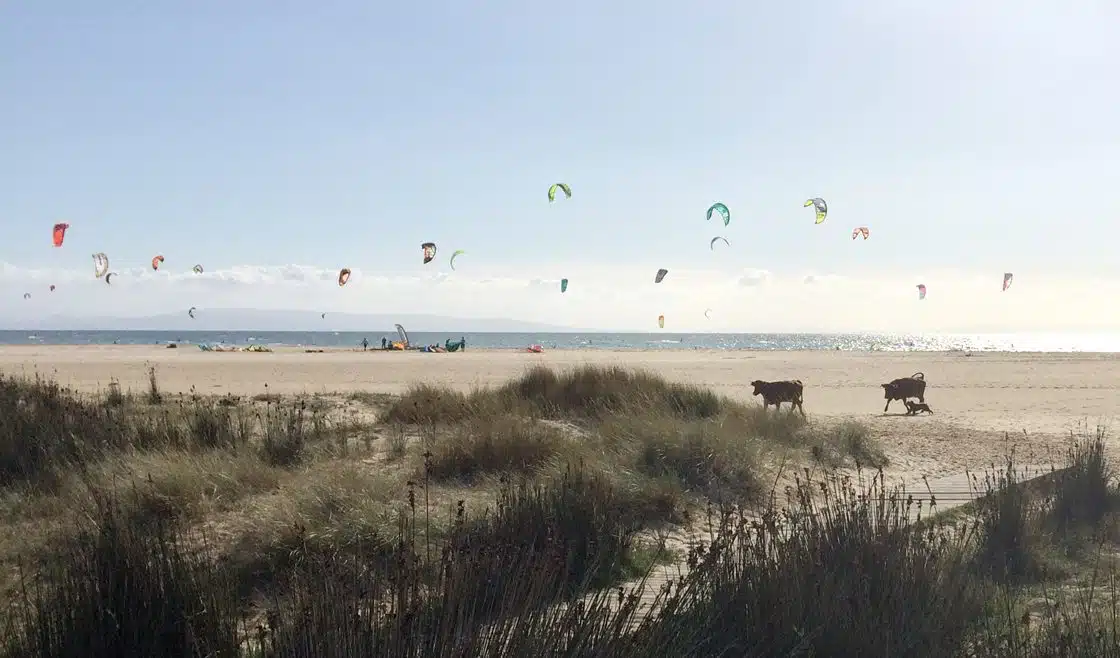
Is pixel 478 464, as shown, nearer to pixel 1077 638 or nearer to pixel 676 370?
pixel 1077 638

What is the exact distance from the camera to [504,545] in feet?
10.3

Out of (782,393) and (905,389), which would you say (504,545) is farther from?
(905,389)

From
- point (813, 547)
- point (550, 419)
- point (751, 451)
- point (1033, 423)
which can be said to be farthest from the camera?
point (1033, 423)

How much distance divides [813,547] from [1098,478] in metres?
4.40

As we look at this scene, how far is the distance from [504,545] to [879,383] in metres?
24.1

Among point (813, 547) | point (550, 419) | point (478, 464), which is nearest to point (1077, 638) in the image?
point (813, 547)

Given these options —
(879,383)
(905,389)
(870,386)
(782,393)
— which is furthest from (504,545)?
(879,383)

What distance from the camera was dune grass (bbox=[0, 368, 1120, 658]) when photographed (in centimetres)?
274

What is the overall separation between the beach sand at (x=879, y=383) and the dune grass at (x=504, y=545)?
220 cm

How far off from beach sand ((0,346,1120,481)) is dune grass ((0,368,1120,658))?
2.20m

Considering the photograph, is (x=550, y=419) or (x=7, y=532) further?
(x=550, y=419)

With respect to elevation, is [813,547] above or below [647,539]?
above

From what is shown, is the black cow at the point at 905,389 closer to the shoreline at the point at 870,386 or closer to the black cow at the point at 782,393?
the shoreline at the point at 870,386

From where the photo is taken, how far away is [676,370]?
31594 millimetres
